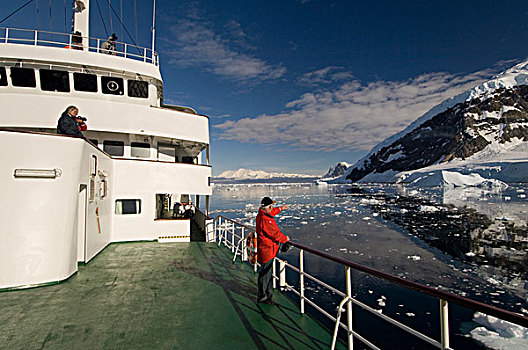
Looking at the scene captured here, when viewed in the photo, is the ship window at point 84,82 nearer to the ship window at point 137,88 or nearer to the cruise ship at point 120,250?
the cruise ship at point 120,250

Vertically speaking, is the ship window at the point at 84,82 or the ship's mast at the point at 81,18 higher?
the ship's mast at the point at 81,18

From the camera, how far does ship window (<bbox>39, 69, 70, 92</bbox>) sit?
8371mm

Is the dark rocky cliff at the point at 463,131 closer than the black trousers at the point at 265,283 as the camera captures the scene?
No

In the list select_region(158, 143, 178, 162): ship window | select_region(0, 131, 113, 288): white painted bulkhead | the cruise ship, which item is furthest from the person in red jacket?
select_region(158, 143, 178, 162): ship window

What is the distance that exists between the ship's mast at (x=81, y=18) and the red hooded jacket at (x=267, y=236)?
10.3m

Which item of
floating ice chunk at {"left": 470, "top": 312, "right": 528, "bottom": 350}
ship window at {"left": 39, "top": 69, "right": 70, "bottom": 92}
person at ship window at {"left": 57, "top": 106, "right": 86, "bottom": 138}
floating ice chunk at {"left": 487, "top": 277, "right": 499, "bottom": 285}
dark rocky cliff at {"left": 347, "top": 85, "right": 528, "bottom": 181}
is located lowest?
floating ice chunk at {"left": 470, "top": 312, "right": 528, "bottom": 350}

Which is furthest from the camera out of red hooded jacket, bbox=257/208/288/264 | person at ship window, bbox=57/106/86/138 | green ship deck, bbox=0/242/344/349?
person at ship window, bbox=57/106/86/138

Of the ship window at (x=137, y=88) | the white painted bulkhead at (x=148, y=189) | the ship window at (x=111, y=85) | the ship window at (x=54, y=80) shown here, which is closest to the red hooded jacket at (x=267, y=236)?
the white painted bulkhead at (x=148, y=189)

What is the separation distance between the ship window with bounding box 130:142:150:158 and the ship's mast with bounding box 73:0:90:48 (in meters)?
4.43

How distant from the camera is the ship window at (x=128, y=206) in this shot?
326 inches

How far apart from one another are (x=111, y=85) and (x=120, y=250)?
5.06 m

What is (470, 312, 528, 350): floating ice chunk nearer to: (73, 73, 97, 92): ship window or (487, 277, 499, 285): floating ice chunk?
(487, 277, 499, 285): floating ice chunk

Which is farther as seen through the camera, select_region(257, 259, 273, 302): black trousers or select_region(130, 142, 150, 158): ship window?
select_region(130, 142, 150, 158): ship window

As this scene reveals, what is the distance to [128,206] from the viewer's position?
332 inches
